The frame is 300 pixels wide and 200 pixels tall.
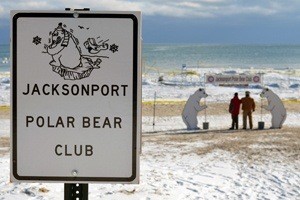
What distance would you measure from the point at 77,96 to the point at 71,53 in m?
0.13

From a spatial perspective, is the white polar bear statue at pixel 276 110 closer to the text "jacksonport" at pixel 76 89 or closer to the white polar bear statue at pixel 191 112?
the white polar bear statue at pixel 191 112

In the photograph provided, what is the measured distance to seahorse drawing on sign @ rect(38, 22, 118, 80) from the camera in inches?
64.0

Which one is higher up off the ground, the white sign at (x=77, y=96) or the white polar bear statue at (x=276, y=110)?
the white sign at (x=77, y=96)

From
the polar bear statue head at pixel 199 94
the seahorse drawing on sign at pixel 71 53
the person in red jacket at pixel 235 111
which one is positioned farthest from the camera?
the polar bear statue head at pixel 199 94

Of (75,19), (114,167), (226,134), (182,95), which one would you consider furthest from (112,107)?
(182,95)

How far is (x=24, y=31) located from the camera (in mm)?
1658

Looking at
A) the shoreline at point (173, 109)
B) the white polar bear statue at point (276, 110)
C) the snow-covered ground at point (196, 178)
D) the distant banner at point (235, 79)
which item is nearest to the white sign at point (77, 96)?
the snow-covered ground at point (196, 178)

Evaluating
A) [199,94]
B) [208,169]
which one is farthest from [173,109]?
[208,169]

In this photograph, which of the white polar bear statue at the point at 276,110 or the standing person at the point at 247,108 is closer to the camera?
the standing person at the point at 247,108

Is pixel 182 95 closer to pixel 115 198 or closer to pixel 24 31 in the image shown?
pixel 115 198

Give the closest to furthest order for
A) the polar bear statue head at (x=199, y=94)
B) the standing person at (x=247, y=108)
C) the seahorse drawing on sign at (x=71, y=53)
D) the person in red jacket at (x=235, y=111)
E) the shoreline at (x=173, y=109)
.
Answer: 1. the seahorse drawing on sign at (x=71, y=53)
2. the person in red jacket at (x=235, y=111)
3. the standing person at (x=247, y=108)
4. the polar bear statue head at (x=199, y=94)
5. the shoreline at (x=173, y=109)

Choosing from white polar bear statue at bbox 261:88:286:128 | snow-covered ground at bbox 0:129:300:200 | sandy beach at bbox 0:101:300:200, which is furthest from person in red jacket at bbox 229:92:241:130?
snow-covered ground at bbox 0:129:300:200

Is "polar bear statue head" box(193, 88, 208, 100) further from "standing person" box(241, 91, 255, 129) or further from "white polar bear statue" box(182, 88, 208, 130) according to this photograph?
"standing person" box(241, 91, 255, 129)

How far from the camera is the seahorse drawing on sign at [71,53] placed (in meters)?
1.62
